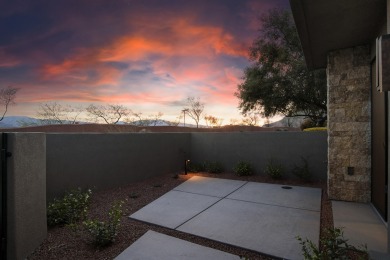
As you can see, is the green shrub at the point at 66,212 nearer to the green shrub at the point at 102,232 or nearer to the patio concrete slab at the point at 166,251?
the green shrub at the point at 102,232

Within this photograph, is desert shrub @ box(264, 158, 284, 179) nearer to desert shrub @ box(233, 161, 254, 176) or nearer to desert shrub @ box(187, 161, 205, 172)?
desert shrub @ box(233, 161, 254, 176)

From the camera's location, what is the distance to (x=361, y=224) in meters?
3.36

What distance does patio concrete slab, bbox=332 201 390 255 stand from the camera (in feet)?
9.29

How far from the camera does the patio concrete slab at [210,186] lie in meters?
5.18

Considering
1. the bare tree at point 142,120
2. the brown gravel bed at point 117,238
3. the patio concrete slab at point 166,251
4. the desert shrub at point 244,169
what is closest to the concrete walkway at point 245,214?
the brown gravel bed at point 117,238

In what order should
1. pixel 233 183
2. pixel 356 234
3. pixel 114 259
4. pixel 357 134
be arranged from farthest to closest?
1. pixel 233 183
2. pixel 357 134
3. pixel 356 234
4. pixel 114 259

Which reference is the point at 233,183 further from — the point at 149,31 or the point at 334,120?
the point at 149,31

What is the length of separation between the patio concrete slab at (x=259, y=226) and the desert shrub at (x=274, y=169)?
2.19m

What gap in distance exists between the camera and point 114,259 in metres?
2.54

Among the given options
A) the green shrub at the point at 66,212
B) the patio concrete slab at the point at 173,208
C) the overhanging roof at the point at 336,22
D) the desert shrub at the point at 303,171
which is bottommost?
the patio concrete slab at the point at 173,208

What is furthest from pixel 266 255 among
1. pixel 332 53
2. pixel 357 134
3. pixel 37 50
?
pixel 37 50

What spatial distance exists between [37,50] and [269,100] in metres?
9.84

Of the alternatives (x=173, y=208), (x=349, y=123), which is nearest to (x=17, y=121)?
(x=173, y=208)

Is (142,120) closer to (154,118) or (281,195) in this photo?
(154,118)
